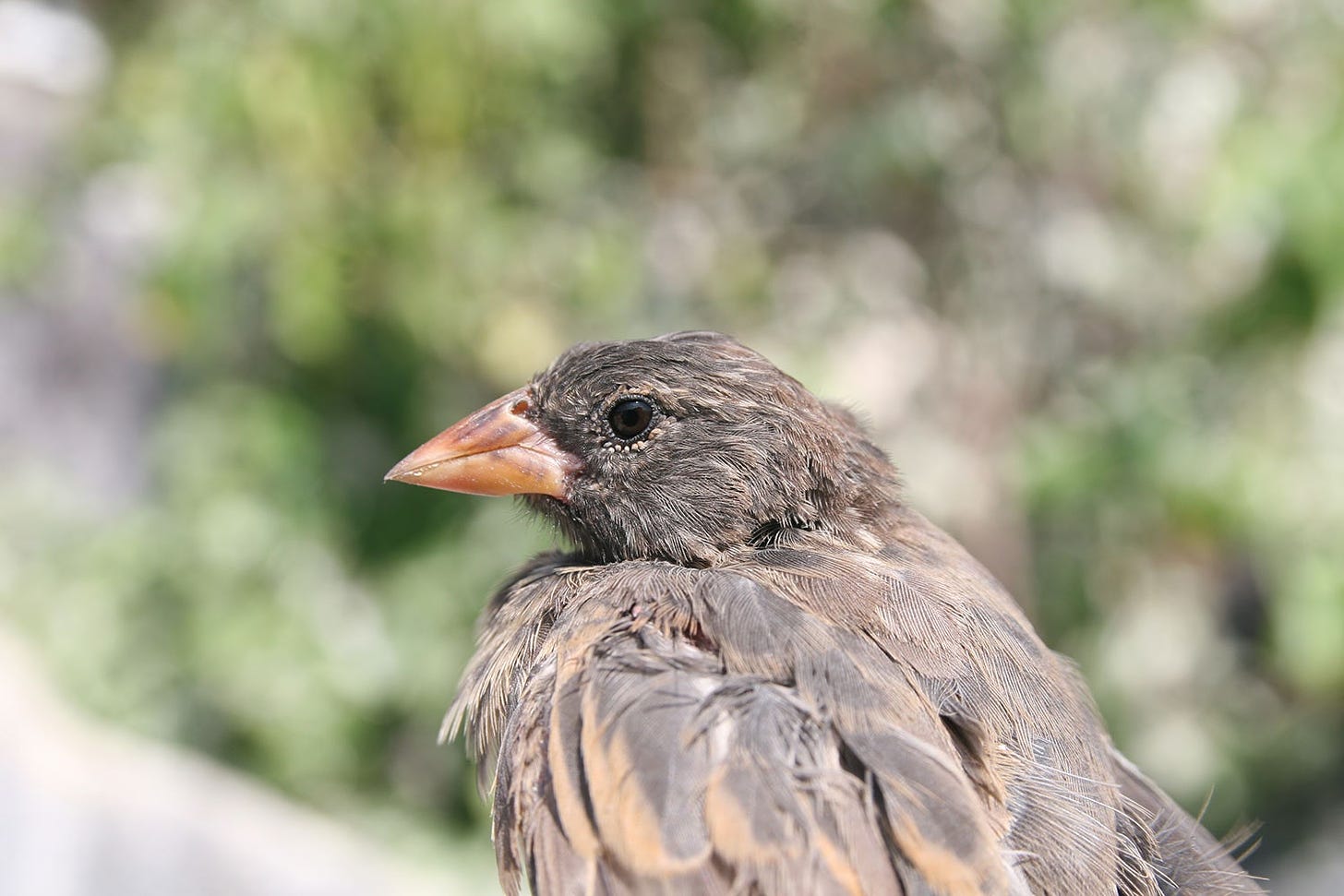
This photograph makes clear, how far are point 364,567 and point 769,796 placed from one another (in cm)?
303

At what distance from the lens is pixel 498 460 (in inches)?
81.4

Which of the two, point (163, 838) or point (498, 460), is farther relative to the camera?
point (163, 838)

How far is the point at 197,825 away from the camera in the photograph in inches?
158

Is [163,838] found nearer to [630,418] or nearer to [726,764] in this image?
[630,418]

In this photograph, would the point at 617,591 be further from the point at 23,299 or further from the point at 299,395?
the point at 23,299

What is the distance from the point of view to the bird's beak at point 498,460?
2.06 m

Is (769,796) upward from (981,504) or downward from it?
downward

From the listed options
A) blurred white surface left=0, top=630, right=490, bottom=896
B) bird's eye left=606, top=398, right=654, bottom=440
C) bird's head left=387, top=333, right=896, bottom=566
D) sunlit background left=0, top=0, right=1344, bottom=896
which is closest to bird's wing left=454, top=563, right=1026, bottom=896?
bird's head left=387, top=333, right=896, bottom=566

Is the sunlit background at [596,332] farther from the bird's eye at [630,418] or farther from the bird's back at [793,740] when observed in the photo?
the bird's back at [793,740]

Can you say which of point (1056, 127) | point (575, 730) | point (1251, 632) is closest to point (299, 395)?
point (1056, 127)

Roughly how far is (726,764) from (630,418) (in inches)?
27.1

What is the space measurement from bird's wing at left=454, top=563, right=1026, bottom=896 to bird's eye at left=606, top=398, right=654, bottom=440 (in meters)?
0.36

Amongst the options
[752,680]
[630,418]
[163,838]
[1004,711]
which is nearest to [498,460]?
[630,418]

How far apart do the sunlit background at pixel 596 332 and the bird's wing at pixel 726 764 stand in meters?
2.07
